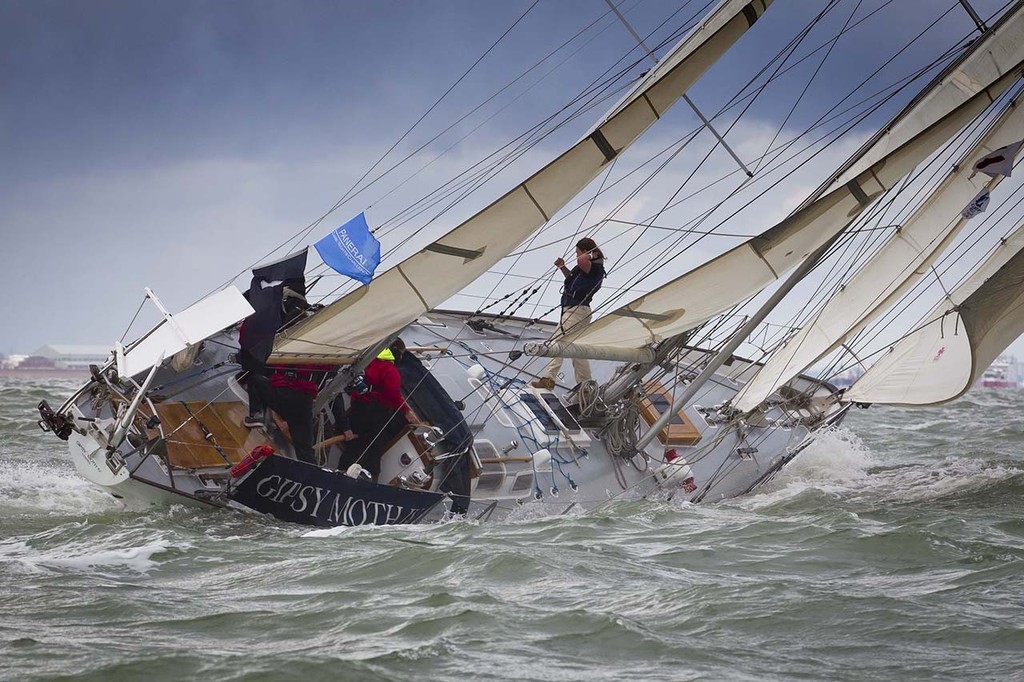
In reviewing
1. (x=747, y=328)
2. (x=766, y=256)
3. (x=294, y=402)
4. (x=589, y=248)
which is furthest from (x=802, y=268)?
(x=294, y=402)

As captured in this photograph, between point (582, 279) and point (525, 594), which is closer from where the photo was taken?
point (525, 594)

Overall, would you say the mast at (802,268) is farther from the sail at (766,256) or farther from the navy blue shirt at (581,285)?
the navy blue shirt at (581,285)

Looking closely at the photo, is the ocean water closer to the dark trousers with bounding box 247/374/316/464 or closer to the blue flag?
the dark trousers with bounding box 247/374/316/464

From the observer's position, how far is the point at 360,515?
987 cm

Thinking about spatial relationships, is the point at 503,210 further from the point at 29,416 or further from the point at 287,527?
the point at 29,416

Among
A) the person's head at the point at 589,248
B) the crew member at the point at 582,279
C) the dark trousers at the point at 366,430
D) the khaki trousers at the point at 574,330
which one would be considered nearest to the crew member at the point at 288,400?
the dark trousers at the point at 366,430

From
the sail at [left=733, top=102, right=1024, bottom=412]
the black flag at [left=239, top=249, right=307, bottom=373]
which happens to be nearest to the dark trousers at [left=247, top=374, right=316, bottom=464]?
the black flag at [left=239, top=249, right=307, bottom=373]

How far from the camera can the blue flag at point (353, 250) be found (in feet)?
33.6

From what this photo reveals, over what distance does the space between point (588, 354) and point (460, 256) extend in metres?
1.80

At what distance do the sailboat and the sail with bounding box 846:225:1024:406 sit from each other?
0.03 metres

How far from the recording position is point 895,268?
13297 millimetres

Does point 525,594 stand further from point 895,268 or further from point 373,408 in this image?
point 895,268

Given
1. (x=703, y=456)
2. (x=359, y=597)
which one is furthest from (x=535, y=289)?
(x=359, y=597)

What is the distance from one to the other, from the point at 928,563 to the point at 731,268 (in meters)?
3.54
